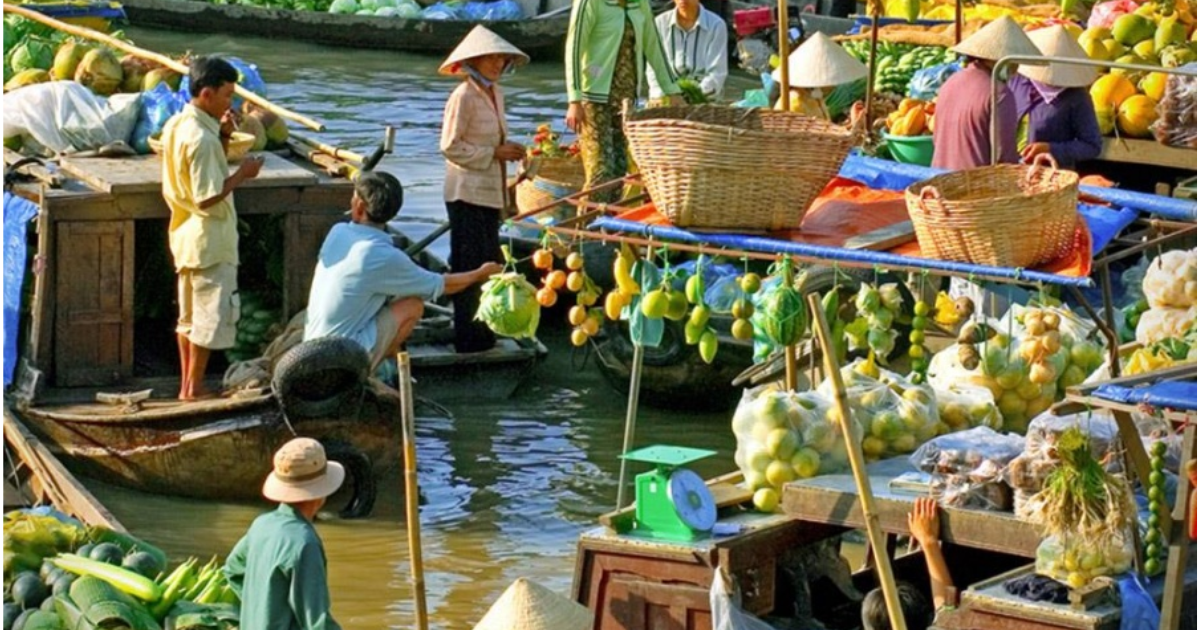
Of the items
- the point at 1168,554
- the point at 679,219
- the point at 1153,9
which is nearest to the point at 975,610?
the point at 1168,554

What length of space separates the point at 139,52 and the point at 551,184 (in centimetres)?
224

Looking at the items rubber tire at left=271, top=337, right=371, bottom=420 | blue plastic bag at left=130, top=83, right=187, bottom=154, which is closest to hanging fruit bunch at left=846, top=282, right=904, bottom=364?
rubber tire at left=271, top=337, right=371, bottom=420

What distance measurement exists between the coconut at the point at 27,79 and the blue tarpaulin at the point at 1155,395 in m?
7.32

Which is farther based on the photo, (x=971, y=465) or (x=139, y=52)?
(x=139, y=52)

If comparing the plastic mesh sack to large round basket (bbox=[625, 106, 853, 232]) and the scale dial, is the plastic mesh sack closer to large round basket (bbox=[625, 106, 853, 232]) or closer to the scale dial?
large round basket (bbox=[625, 106, 853, 232])

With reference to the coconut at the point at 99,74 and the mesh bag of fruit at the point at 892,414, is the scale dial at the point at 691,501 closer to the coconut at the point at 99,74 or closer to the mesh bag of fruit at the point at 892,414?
the mesh bag of fruit at the point at 892,414

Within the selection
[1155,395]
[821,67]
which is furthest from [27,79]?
[1155,395]

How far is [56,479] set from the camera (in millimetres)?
9719

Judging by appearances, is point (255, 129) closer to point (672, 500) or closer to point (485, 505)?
point (485, 505)

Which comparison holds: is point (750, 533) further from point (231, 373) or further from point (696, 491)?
point (231, 373)

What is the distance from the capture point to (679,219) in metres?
7.44

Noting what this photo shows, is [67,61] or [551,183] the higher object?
[67,61]

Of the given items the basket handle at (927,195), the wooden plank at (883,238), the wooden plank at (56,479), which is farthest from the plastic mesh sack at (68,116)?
the basket handle at (927,195)

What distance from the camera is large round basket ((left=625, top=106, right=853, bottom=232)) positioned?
727 centimetres
